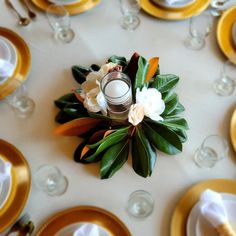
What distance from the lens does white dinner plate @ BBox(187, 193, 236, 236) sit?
2.74 ft

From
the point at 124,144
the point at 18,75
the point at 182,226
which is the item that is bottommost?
the point at 182,226

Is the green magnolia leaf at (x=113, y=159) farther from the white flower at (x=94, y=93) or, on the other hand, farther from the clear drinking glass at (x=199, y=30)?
the clear drinking glass at (x=199, y=30)

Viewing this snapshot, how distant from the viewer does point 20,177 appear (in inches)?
37.9

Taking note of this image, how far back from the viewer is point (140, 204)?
3.12 ft

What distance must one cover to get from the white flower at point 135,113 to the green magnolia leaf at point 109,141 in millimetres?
70

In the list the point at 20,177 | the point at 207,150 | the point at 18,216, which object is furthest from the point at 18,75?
the point at 207,150

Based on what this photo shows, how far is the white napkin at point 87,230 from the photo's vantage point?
827 millimetres

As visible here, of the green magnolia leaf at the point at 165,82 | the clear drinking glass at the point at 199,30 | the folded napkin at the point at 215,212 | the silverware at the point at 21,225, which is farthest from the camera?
the clear drinking glass at the point at 199,30

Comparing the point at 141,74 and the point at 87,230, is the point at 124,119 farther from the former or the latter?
the point at 87,230

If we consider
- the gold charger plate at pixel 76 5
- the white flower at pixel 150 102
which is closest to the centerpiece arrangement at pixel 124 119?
the white flower at pixel 150 102

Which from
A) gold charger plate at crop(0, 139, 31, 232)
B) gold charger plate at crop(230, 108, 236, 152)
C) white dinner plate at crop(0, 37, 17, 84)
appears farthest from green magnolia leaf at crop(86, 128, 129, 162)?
white dinner plate at crop(0, 37, 17, 84)

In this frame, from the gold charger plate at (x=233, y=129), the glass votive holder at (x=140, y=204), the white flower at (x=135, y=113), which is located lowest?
the glass votive holder at (x=140, y=204)

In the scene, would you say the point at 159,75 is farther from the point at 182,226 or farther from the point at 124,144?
the point at 182,226

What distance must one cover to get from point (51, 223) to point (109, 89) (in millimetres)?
409
